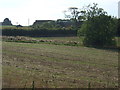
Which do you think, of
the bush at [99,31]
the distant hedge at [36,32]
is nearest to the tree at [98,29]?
the bush at [99,31]

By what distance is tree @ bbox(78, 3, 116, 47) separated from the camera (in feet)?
168

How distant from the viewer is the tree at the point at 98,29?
5122cm

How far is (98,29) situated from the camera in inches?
2024

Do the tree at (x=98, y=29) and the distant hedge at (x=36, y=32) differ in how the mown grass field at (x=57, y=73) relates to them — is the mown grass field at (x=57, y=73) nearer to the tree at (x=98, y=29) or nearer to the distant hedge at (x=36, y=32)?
the tree at (x=98, y=29)

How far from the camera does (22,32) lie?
73.2 m

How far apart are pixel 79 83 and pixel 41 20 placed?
11962 centimetres

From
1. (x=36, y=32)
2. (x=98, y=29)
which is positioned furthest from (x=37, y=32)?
(x=98, y=29)

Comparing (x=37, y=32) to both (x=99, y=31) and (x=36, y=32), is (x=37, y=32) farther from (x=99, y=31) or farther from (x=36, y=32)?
(x=99, y=31)

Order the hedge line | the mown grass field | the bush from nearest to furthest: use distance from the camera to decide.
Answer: the mown grass field, the bush, the hedge line

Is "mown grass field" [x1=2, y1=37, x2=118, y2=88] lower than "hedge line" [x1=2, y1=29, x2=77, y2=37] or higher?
lower

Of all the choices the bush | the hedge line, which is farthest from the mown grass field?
the hedge line

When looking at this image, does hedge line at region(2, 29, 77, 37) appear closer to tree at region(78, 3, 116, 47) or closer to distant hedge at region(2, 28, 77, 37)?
distant hedge at region(2, 28, 77, 37)

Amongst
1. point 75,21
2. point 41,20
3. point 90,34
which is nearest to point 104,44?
point 90,34

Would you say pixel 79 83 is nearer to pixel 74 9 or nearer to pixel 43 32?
pixel 43 32
